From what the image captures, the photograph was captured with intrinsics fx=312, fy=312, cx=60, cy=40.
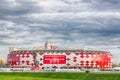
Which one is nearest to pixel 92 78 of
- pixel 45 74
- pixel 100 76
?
pixel 100 76

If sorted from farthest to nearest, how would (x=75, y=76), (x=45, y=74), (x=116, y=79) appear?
(x=45, y=74), (x=75, y=76), (x=116, y=79)

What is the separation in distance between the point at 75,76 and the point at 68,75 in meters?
4.36

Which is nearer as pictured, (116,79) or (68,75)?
(116,79)

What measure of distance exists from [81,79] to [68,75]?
13.3 metres

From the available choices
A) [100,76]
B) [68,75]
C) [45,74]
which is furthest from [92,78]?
[45,74]

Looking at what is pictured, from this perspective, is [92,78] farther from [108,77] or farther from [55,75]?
[55,75]

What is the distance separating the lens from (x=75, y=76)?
406 ft

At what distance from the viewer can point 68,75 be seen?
417 feet

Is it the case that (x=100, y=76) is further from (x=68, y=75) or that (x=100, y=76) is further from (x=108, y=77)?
(x=68, y=75)

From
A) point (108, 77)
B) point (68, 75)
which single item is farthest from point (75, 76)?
point (108, 77)

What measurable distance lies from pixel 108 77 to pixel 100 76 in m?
3.30

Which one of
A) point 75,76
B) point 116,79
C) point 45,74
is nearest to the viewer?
point 116,79

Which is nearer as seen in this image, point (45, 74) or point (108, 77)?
point (108, 77)

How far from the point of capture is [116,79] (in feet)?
369
